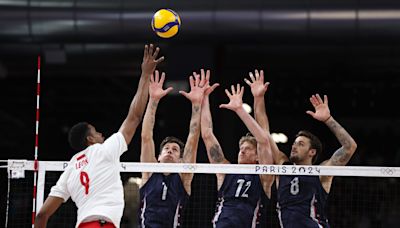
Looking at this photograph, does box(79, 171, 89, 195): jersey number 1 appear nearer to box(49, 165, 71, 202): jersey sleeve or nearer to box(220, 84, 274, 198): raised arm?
box(49, 165, 71, 202): jersey sleeve

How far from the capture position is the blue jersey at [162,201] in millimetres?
10648

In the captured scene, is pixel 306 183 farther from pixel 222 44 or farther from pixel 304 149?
pixel 222 44

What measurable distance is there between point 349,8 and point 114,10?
15.6 ft

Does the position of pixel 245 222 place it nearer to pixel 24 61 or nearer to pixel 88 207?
pixel 88 207

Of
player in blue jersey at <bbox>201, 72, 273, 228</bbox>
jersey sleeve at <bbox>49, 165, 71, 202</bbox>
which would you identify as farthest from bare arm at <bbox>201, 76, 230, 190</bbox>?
jersey sleeve at <bbox>49, 165, 71, 202</bbox>

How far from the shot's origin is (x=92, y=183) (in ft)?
27.3

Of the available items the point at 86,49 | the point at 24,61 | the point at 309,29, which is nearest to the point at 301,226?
the point at 309,29

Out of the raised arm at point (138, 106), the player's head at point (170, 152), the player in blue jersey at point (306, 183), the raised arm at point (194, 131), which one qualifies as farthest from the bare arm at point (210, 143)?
the raised arm at point (138, 106)

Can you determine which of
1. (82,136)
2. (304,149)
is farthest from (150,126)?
(82,136)

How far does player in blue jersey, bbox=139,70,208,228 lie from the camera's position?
10705mm

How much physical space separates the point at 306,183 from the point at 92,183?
356cm

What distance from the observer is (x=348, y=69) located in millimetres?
17344

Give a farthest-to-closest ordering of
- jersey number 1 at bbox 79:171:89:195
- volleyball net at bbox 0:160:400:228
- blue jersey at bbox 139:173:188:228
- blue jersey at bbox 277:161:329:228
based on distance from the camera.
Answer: volleyball net at bbox 0:160:400:228 → blue jersey at bbox 139:173:188:228 → blue jersey at bbox 277:161:329:228 → jersey number 1 at bbox 79:171:89:195

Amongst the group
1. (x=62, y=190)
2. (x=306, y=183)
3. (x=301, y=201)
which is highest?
(x=62, y=190)
